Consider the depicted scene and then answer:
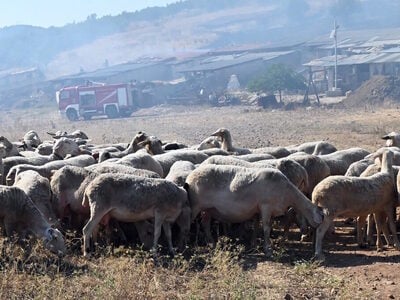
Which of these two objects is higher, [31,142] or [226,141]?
[226,141]

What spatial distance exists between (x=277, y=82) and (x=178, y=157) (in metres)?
47.0

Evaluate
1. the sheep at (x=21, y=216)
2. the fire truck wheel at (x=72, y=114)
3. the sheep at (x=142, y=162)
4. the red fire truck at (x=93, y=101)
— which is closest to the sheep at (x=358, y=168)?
the sheep at (x=142, y=162)

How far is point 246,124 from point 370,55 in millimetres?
28243

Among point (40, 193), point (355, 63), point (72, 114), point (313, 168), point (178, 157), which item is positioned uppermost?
point (40, 193)

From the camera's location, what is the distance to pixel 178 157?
14844mm

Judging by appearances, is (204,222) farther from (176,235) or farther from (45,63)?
(45,63)

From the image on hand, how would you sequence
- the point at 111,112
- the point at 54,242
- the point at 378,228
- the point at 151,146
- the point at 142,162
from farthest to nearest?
1. the point at 111,112
2. the point at 151,146
3. the point at 142,162
4. the point at 378,228
5. the point at 54,242

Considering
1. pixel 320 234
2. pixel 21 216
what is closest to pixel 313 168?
pixel 320 234

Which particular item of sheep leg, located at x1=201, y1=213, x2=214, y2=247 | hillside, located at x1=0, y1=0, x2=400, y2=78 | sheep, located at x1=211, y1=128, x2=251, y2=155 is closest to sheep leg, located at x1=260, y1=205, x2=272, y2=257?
sheep leg, located at x1=201, y1=213, x2=214, y2=247

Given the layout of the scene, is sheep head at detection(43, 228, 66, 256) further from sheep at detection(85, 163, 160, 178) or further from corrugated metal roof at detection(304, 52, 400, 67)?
corrugated metal roof at detection(304, 52, 400, 67)

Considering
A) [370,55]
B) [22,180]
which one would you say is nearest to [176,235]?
[22,180]

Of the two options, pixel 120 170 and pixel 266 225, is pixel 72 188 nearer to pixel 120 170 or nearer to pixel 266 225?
pixel 120 170

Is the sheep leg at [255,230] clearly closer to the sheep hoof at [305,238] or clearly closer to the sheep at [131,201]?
the sheep hoof at [305,238]

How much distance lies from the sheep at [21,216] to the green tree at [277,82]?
50281 millimetres
